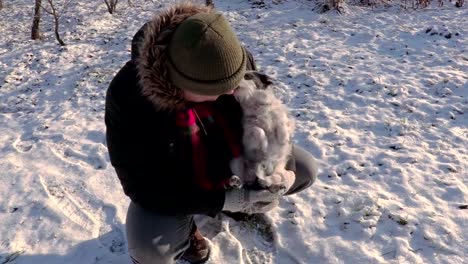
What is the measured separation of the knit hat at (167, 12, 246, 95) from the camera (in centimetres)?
172

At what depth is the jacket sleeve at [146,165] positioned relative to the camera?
6.85 feet

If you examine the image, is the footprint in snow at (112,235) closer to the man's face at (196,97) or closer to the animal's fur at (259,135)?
the animal's fur at (259,135)

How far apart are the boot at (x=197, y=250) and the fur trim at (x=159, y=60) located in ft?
3.02

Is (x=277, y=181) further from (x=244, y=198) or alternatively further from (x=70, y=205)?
(x=70, y=205)

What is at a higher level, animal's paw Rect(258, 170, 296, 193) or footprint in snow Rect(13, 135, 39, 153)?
animal's paw Rect(258, 170, 296, 193)

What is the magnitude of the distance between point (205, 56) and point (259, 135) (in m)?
0.58

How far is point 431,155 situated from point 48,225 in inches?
121

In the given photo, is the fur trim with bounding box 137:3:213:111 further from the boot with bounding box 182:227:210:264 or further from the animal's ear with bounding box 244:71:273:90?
the boot with bounding box 182:227:210:264

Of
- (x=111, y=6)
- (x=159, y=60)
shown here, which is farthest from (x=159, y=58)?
(x=111, y=6)

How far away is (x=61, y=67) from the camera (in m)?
6.46

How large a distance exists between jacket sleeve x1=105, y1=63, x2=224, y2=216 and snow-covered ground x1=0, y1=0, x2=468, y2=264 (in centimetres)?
66

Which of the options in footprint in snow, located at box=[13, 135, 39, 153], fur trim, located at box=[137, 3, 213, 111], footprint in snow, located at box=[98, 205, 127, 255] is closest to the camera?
fur trim, located at box=[137, 3, 213, 111]

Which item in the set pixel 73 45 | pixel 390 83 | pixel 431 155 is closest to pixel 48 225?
pixel 431 155

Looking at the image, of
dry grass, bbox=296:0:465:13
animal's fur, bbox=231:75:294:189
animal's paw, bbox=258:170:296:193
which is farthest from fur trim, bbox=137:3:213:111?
dry grass, bbox=296:0:465:13
